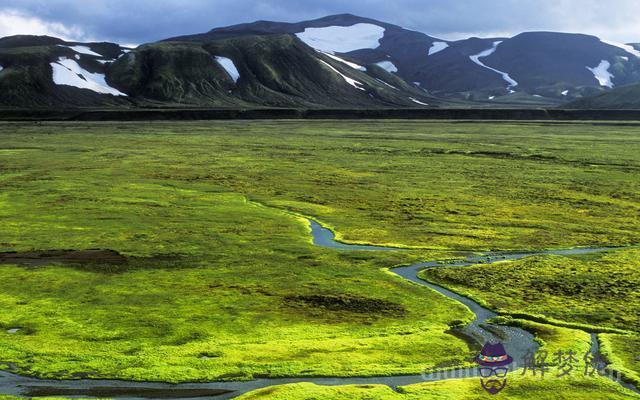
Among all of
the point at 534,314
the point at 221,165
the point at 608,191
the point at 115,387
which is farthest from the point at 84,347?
the point at 221,165

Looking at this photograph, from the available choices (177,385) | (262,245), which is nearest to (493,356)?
(177,385)

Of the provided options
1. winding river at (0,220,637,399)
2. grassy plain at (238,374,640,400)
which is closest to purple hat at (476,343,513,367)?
winding river at (0,220,637,399)

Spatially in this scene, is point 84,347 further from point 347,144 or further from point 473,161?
point 347,144

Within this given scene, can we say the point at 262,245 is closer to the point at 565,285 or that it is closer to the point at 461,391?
the point at 565,285

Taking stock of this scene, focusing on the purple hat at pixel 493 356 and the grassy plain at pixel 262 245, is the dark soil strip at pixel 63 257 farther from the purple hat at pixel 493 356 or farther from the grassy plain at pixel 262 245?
the purple hat at pixel 493 356

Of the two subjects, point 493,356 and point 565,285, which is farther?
point 565,285

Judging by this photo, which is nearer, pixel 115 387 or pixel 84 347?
pixel 115 387
